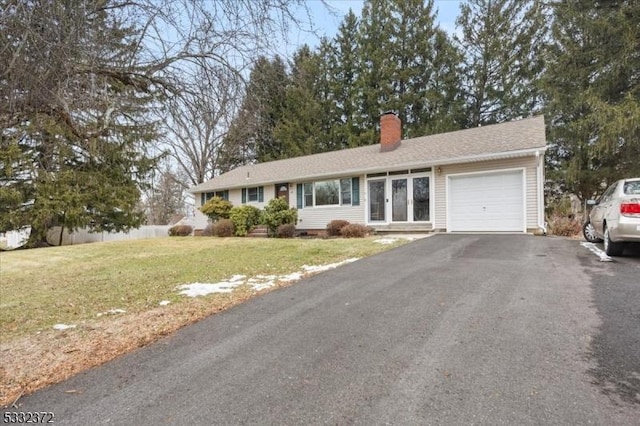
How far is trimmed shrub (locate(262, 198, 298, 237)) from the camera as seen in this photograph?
16.1m

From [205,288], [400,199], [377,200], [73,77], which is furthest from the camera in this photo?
[377,200]

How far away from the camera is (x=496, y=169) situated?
1243cm

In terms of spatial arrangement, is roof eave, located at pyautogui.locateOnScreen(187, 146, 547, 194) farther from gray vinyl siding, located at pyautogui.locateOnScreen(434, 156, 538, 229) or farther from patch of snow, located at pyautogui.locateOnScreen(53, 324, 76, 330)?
patch of snow, located at pyautogui.locateOnScreen(53, 324, 76, 330)

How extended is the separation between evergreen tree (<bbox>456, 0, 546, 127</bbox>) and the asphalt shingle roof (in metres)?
10.1

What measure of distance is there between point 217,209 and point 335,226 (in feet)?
24.3

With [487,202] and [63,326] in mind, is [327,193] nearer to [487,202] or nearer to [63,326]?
[487,202]

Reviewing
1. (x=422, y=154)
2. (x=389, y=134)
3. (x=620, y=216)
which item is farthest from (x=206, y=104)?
(x=389, y=134)

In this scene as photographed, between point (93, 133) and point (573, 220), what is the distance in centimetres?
1368

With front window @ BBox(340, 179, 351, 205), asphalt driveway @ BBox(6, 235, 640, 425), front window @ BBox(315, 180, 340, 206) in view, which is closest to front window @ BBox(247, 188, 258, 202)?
front window @ BBox(315, 180, 340, 206)

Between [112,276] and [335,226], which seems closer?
[112,276]

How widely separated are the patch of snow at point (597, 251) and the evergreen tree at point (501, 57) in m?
17.5

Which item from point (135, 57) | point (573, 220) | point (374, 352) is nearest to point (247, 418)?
point (374, 352)

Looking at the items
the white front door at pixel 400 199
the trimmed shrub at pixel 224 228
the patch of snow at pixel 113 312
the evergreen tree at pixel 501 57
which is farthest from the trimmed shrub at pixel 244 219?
the evergreen tree at pixel 501 57

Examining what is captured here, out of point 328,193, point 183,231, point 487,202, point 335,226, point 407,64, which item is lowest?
point 183,231
